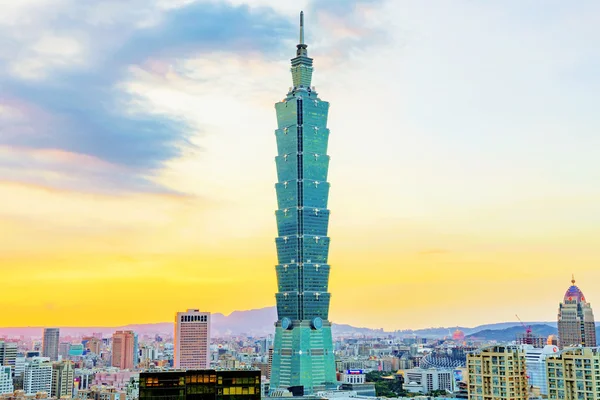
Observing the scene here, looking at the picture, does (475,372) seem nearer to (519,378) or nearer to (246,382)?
(519,378)

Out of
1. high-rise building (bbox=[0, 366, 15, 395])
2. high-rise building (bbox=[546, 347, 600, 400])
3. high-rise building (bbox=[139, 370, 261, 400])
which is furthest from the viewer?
high-rise building (bbox=[0, 366, 15, 395])

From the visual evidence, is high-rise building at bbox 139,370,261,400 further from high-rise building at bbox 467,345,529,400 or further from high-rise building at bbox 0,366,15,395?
high-rise building at bbox 0,366,15,395

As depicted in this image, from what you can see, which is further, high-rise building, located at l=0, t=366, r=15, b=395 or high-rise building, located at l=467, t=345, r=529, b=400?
high-rise building, located at l=0, t=366, r=15, b=395

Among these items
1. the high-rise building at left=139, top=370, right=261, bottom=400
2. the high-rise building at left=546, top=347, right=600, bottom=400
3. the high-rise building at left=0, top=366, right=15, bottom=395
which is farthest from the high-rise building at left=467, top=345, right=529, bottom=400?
the high-rise building at left=0, top=366, right=15, bottom=395

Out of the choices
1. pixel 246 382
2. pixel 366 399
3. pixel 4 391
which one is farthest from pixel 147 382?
pixel 4 391

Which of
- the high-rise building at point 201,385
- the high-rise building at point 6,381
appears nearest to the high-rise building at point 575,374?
the high-rise building at point 201,385
